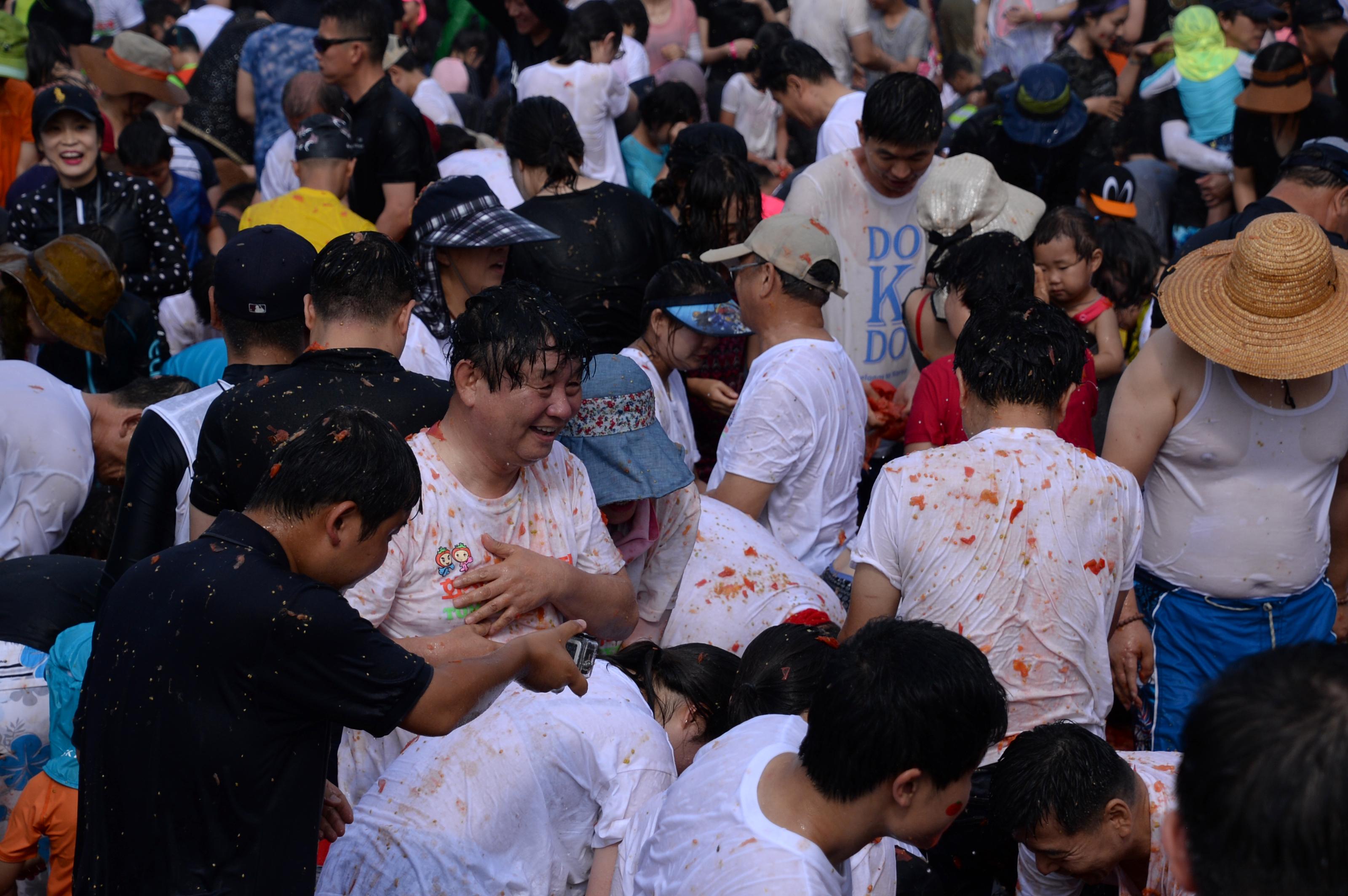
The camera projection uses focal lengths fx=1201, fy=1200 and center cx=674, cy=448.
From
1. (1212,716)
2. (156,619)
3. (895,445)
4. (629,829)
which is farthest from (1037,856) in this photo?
(895,445)

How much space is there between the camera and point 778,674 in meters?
2.89

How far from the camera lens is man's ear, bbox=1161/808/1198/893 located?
141 cm

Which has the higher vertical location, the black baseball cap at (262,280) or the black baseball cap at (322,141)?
the black baseball cap at (262,280)

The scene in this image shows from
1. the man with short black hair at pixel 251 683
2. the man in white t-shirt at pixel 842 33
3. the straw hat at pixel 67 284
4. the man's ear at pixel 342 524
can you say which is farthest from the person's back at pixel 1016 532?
the man in white t-shirt at pixel 842 33

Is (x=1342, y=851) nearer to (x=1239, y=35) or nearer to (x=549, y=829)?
(x=549, y=829)

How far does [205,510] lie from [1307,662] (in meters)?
2.37

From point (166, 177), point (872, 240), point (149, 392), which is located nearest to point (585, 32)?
point (166, 177)

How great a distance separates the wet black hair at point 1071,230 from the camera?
15.9 feet

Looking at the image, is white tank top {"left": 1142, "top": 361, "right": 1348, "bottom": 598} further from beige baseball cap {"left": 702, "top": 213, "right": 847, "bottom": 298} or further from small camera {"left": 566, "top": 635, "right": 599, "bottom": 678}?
small camera {"left": 566, "top": 635, "right": 599, "bottom": 678}

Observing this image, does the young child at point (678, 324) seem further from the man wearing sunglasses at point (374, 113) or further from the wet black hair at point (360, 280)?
the man wearing sunglasses at point (374, 113)

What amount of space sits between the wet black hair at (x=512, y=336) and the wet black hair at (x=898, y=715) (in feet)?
3.33

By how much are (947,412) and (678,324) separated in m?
0.94

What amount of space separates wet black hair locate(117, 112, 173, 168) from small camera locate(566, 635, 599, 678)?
491 cm

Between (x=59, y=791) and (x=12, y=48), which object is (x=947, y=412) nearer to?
(x=59, y=791)
